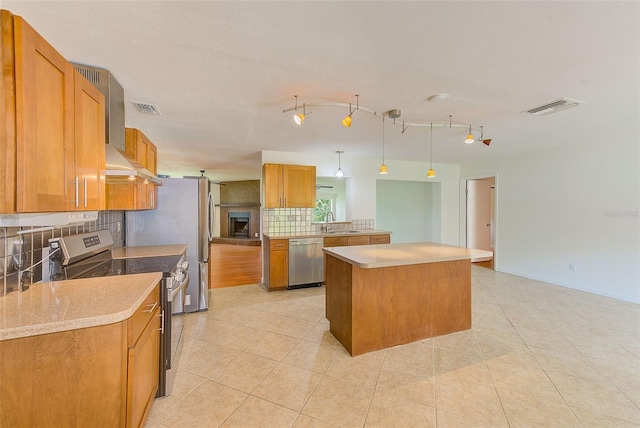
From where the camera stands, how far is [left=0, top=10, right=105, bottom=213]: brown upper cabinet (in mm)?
1064

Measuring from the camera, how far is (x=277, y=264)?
4195 millimetres

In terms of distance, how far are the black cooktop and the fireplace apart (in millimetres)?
6952

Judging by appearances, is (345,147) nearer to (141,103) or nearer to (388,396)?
(141,103)

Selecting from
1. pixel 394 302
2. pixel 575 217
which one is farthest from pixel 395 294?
pixel 575 217

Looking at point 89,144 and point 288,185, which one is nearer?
point 89,144

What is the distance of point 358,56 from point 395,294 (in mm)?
2014

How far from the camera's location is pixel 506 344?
8.48 ft

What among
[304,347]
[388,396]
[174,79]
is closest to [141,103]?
[174,79]

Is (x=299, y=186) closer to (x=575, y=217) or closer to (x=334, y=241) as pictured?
(x=334, y=241)

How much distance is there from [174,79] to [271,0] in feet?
3.96

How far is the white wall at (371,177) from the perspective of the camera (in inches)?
195

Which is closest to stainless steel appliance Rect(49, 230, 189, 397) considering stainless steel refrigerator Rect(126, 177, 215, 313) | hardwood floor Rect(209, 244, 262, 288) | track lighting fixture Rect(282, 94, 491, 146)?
stainless steel refrigerator Rect(126, 177, 215, 313)

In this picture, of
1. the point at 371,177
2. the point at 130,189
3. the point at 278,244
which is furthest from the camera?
the point at 371,177

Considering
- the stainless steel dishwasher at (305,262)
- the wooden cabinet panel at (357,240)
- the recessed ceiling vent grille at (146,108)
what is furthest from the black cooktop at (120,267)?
the wooden cabinet panel at (357,240)
